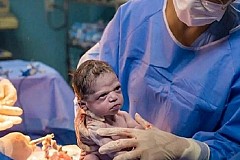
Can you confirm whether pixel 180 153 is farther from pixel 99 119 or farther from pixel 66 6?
pixel 66 6

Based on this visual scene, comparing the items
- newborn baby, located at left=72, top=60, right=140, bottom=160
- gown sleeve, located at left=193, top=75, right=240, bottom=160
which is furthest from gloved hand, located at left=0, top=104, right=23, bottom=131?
gown sleeve, located at left=193, top=75, right=240, bottom=160

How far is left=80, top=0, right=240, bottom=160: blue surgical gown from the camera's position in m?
1.27

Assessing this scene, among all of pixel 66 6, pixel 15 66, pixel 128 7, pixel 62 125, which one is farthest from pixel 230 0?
pixel 66 6

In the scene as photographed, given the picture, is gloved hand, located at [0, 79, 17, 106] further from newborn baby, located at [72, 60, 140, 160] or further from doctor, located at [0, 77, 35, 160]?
newborn baby, located at [72, 60, 140, 160]

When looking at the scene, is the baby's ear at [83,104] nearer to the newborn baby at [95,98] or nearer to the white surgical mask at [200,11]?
the newborn baby at [95,98]

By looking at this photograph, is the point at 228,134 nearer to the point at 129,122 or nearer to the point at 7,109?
the point at 129,122

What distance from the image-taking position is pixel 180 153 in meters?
1.17

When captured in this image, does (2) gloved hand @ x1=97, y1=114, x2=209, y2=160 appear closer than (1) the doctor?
Yes

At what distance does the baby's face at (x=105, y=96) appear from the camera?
1201mm

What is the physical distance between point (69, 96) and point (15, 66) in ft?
1.43

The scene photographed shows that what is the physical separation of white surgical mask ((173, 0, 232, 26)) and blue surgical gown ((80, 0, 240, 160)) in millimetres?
44

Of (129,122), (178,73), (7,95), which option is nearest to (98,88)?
(129,122)

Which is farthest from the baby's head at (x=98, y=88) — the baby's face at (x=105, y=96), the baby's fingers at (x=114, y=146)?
the baby's fingers at (x=114, y=146)

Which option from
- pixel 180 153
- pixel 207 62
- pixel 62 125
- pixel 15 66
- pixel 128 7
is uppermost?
pixel 128 7
